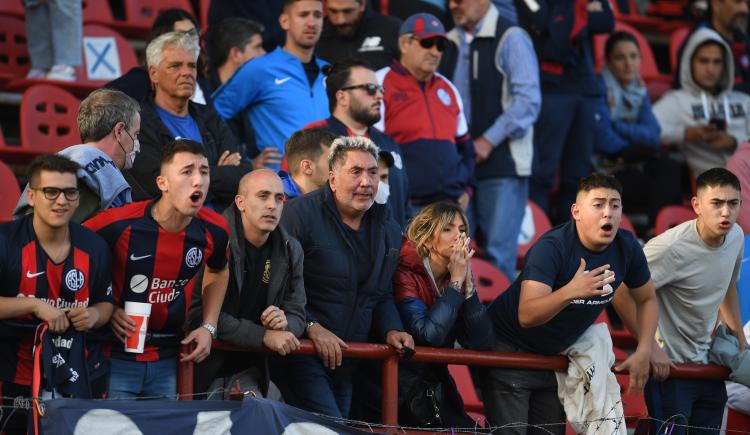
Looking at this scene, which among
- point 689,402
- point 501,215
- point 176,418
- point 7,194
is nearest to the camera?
point 176,418

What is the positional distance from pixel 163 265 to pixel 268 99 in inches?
116

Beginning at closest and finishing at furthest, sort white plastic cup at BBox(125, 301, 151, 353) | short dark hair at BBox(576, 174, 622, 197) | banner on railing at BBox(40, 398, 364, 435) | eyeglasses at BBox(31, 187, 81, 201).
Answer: banner on railing at BBox(40, 398, 364, 435) → eyeglasses at BBox(31, 187, 81, 201) → white plastic cup at BBox(125, 301, 151, 353) → short dark hair at BBox(576, 174, 622, 197)

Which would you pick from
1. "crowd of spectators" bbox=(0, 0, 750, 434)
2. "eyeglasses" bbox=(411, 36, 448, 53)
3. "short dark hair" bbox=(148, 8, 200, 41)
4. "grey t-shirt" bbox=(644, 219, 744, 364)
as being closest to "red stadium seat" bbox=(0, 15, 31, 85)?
"crowd of spectators" bbox=(0, 0, 750, 434)

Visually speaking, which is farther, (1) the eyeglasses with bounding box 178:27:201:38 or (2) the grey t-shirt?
(1) the eyeglasses with bounding box 178:27:201:38

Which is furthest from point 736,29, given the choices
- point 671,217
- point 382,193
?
point 382,193

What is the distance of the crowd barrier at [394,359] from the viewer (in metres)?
6.25

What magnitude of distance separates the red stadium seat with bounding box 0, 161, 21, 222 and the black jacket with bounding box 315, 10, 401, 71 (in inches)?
109

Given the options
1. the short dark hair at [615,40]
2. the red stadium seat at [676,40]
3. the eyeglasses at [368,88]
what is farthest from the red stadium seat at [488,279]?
the red stadium seat at [676,40]

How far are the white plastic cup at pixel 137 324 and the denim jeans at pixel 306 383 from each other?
87 cm

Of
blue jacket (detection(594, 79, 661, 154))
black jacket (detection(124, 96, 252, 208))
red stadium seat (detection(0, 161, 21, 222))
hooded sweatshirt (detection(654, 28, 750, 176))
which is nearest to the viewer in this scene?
black jacket (detection(124, 96, 252, 208))

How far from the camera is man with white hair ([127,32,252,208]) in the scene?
749cm

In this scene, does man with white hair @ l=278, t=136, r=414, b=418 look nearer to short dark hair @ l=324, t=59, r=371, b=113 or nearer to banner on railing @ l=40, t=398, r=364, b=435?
banner on railing @ l=40, t=398, r=364, b=435

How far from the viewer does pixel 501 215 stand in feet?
32.9

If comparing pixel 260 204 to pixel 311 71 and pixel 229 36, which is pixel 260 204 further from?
pixel 229 36
